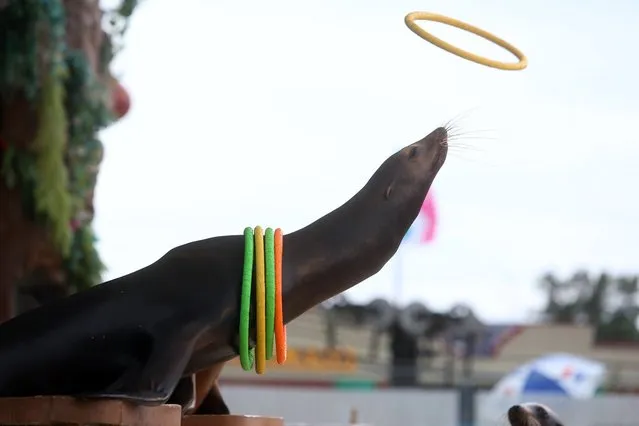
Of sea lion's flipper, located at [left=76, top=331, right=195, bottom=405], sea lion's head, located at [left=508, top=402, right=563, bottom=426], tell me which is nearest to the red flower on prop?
sea lion's head, located at [left=508, top=402, right=563, bottom=426]

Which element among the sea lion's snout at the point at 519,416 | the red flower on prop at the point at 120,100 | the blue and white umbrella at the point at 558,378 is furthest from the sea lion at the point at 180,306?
the blue and white umbrella at the point at 558,378

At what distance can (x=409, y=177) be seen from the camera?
1.94 meters

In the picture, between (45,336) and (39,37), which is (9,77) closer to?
(39,37)

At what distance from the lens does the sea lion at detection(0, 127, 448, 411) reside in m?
1.78

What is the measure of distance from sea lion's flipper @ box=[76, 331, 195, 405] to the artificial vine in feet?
10.6

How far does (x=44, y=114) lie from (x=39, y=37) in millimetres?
328

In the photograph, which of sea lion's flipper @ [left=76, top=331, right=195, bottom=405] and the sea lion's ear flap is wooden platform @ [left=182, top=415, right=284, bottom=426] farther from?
the sea lion's ear flap

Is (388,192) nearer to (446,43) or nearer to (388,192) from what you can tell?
(388,192)

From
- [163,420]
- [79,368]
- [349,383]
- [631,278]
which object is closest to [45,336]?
[79,368]

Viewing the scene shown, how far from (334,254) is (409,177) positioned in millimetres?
197

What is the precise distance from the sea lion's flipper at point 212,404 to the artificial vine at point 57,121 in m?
2.73

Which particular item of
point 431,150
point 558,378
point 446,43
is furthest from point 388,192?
point 558,378

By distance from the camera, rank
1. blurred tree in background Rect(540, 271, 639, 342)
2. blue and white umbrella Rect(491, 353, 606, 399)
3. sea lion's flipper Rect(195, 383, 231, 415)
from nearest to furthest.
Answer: sea lion's flipper Rect(195, 383, 231, 415)
blue and white umbrella Rect(491, 353, 606, 399)
blurred tree in background Rect(540, 271, 639, 342)

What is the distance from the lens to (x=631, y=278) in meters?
40.6
